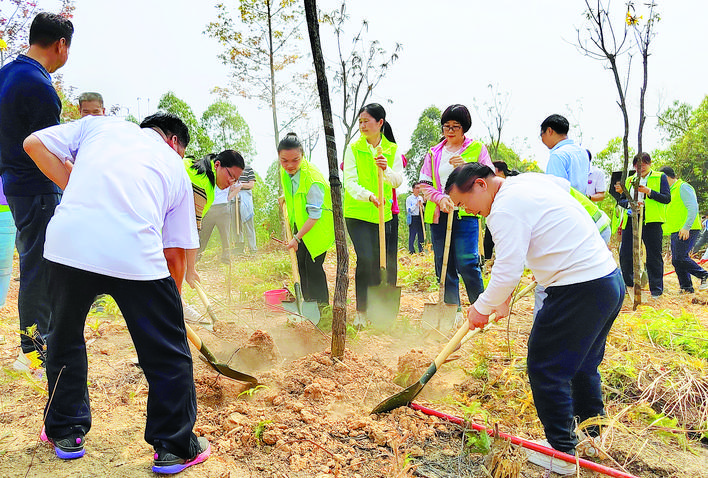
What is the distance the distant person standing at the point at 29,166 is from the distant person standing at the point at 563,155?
12.1 ft

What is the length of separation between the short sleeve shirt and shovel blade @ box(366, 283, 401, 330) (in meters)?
2.61

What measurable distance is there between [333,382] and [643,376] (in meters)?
2.11

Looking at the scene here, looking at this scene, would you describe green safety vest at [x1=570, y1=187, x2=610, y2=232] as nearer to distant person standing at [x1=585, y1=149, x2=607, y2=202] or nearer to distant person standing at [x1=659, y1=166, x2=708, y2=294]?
distant person standing at [x1=585, y1=149, x2=607, y2=202]

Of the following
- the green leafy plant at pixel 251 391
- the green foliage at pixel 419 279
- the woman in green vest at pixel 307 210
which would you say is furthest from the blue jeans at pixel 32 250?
the green foliage at pixel 419 279

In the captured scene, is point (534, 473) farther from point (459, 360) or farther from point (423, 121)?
point (423, 121)

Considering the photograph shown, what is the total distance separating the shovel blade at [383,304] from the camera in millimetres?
4516

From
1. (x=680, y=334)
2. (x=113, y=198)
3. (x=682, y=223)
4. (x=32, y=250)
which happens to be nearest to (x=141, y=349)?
(x=113, y=198)

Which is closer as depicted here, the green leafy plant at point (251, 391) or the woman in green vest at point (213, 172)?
the green leafy plant at point (251, 391)

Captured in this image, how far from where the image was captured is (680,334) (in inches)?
152

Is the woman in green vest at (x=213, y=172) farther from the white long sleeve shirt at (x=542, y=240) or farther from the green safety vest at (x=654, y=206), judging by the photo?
the green safety vest at (x=654, y=206)

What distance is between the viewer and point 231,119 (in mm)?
12602

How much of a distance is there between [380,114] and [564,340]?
9.48 feet

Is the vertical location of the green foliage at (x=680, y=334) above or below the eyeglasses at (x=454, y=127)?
below

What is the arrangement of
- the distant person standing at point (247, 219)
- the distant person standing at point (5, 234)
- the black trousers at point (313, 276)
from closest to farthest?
the distant person standing at point (5, 234), the black trousers at point (313, 276), the distant person standing at point (247, 219)
